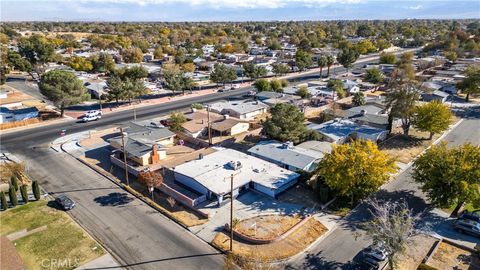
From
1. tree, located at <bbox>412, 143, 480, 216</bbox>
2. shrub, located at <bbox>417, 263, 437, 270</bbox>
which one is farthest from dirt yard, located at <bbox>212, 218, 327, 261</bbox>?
tree, located at <bbox>412, 143, 480, 216</bbox>

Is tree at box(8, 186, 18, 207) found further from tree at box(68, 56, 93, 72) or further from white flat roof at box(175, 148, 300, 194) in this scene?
tree at box(68, 56, 93, 72)

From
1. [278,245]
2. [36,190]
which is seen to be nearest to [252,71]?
[36,190]

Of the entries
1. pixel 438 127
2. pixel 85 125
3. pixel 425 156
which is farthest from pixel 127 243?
pixel 438 127

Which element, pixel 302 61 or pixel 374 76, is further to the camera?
pixel 302 61

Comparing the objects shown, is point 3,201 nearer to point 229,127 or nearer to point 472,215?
point 229,127

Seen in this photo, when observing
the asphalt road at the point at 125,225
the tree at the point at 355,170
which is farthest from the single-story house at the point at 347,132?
the asphalt road at the point at 125,225

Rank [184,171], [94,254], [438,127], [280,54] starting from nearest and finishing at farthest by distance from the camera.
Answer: [94,254]
[184,171]
[438,127]
[280,54]

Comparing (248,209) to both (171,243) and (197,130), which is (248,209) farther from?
(197,130)
